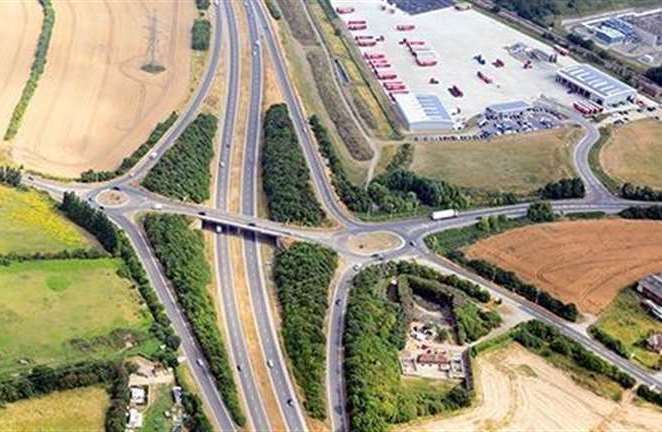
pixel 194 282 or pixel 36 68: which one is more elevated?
pixel 36 68

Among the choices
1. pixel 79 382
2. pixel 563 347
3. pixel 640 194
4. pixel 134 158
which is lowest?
pixel 563 347

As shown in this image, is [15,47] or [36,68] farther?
[15,47]

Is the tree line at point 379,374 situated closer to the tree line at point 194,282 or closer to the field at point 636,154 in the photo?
the tree line at point 194,282

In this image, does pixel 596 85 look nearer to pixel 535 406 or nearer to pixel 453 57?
pixel 453 57

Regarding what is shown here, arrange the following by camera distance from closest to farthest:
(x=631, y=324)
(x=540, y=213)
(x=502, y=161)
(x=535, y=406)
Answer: (x=535, y=406), (x=631, y=324), (x=540, y=213), (x=502, y=161)

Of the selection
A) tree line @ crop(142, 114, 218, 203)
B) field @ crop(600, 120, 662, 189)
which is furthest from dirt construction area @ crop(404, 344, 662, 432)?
field @ crop(600, 120, 662, 189)

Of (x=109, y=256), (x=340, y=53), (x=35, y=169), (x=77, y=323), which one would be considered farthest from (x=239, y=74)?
(x=77, y=323)

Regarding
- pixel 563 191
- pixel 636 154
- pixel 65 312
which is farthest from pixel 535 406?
pixel 636 154

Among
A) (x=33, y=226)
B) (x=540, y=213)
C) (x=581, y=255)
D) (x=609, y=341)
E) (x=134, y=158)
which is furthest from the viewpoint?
(x=134, y=158)
